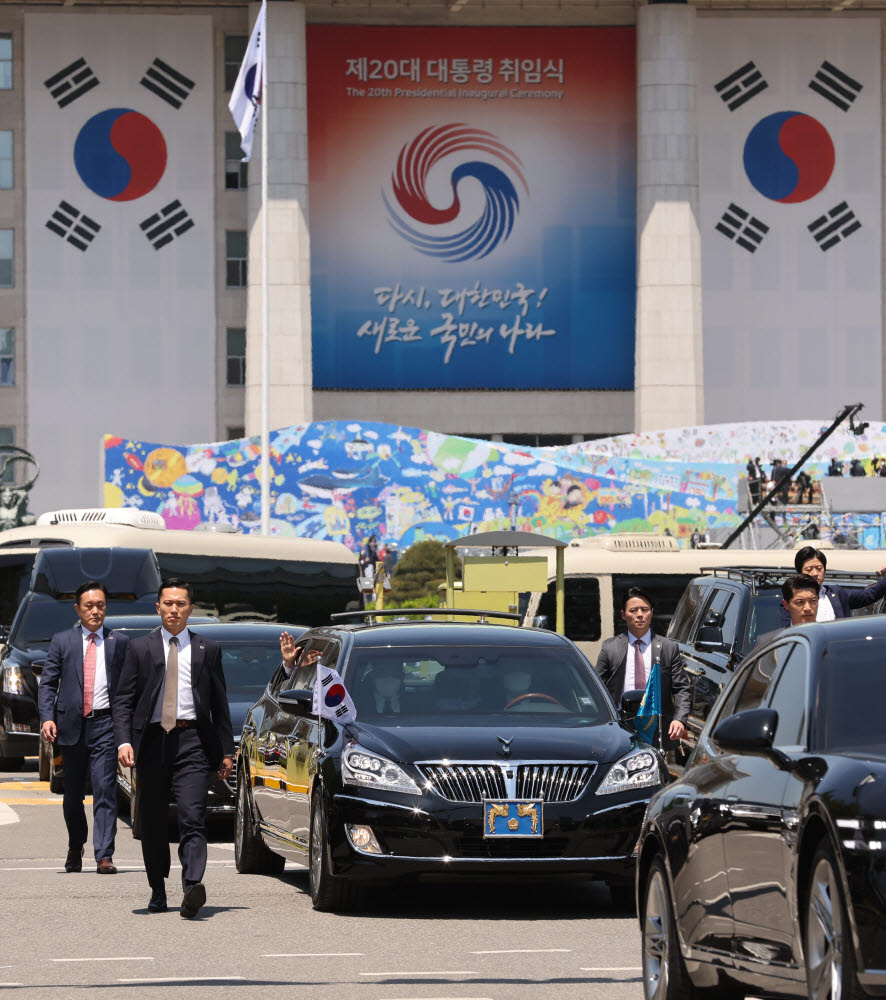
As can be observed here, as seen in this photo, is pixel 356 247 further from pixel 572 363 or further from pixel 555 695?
pixel 555 695

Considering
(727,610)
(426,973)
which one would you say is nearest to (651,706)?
(727,610)

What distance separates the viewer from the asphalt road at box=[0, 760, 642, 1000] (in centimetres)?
907

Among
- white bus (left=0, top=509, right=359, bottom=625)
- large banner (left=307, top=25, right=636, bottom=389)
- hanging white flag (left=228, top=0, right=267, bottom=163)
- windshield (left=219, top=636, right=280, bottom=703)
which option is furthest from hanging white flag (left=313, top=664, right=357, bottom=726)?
large banner (left=307, top=25, right=636, bottom=389)

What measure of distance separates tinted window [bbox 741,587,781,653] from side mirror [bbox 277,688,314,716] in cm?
578

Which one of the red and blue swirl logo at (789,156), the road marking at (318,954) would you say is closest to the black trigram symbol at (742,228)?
the red and blue swirl logo at (789,156)

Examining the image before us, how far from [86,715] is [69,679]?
0.82 ft

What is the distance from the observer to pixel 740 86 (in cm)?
7250

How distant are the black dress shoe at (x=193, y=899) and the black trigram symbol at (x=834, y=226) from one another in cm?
6331

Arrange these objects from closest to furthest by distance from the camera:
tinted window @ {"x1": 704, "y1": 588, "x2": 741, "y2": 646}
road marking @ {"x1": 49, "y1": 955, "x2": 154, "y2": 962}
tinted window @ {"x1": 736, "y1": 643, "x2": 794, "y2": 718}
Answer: tinted window @ {"x1": 736, "y1": 643, "x2": 794, "y2": 718}
road marking @ {"x1": 49, "y1": 955, "x2": 154, "y2": 962}
tinted window @ {"x1": 704, "y1": 588, "x2": 741, "y2": 646}

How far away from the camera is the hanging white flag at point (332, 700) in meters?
12.0

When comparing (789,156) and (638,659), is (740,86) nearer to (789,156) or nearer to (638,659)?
(789,156)

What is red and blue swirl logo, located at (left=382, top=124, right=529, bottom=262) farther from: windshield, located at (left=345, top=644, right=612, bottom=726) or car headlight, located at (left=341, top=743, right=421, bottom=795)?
car headlight, located at (left=341, top=743, right=421, bottom=795)

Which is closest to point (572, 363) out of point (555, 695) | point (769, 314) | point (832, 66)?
point (769, 314)

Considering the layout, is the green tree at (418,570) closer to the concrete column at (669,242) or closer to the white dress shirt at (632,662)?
the concrete column at (669,242)
